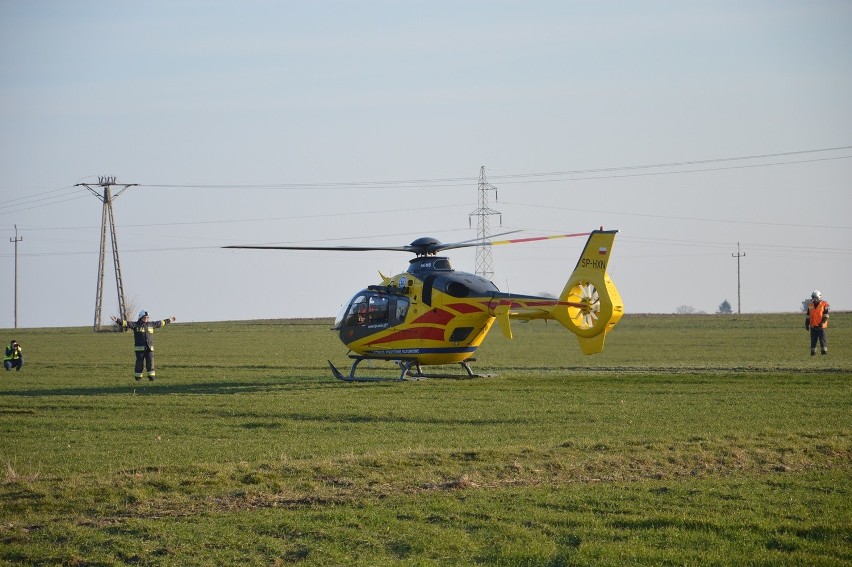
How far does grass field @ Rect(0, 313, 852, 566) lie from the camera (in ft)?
37.5

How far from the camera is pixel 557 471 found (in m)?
15.3

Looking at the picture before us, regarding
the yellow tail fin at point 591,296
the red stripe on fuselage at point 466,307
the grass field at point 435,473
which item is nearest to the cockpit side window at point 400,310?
the red stripe on fuselage at point 466,307

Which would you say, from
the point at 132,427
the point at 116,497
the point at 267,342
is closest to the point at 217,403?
the point at 132,427

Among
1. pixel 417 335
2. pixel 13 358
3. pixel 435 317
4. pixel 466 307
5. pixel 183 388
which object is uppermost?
pixel 466 307

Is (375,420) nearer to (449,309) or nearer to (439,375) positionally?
(449,309)

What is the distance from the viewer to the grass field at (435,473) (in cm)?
Answer: 1143

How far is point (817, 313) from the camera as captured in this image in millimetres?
36500

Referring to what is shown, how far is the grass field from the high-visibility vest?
5.88 metres

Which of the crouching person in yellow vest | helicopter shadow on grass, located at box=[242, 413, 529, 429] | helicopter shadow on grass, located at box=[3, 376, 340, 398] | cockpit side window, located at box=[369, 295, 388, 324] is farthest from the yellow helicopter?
the crouching person in yellow vest

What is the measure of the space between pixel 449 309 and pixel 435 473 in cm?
1612

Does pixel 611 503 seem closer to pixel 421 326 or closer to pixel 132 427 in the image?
pixel 132 427

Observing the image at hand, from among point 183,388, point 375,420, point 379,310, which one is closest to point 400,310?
point 379,310

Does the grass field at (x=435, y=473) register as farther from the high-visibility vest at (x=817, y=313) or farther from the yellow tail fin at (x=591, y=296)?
the high-visibility vest at (x=817, y=313)

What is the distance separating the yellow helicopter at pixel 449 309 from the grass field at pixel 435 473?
4.93 feet
